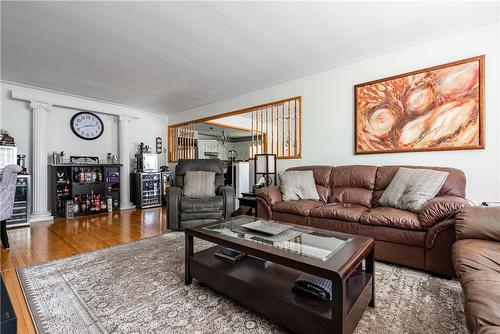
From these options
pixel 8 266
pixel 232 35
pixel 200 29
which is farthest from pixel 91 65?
pixel 8 266

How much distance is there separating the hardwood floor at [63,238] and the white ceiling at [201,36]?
2.32m

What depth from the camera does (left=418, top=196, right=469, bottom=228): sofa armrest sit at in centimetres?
183

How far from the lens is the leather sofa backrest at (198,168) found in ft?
12.7

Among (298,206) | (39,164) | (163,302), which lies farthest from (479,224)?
(39,164)

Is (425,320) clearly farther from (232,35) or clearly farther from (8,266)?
(8,266)

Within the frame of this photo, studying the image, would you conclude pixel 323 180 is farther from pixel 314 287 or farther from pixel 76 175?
pixel 76 175

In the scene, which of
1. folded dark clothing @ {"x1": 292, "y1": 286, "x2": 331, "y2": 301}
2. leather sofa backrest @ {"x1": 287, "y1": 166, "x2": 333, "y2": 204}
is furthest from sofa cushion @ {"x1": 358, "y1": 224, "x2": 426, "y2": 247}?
folded dark clothing @ {"x1": 292, "y1": 286, "x2": 331, "y2": 301}

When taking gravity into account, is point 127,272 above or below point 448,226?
below

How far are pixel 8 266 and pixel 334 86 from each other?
13.8 feet

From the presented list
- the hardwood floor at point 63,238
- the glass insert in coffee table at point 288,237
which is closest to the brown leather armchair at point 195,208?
the hardwood floor at point 63,238

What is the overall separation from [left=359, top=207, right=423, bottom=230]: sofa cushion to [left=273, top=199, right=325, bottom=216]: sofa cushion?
22.8 inches

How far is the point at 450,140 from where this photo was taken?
2.49m

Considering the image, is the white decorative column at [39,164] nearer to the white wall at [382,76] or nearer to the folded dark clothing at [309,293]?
the white wall at [382,76]

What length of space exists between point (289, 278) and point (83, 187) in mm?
4669
